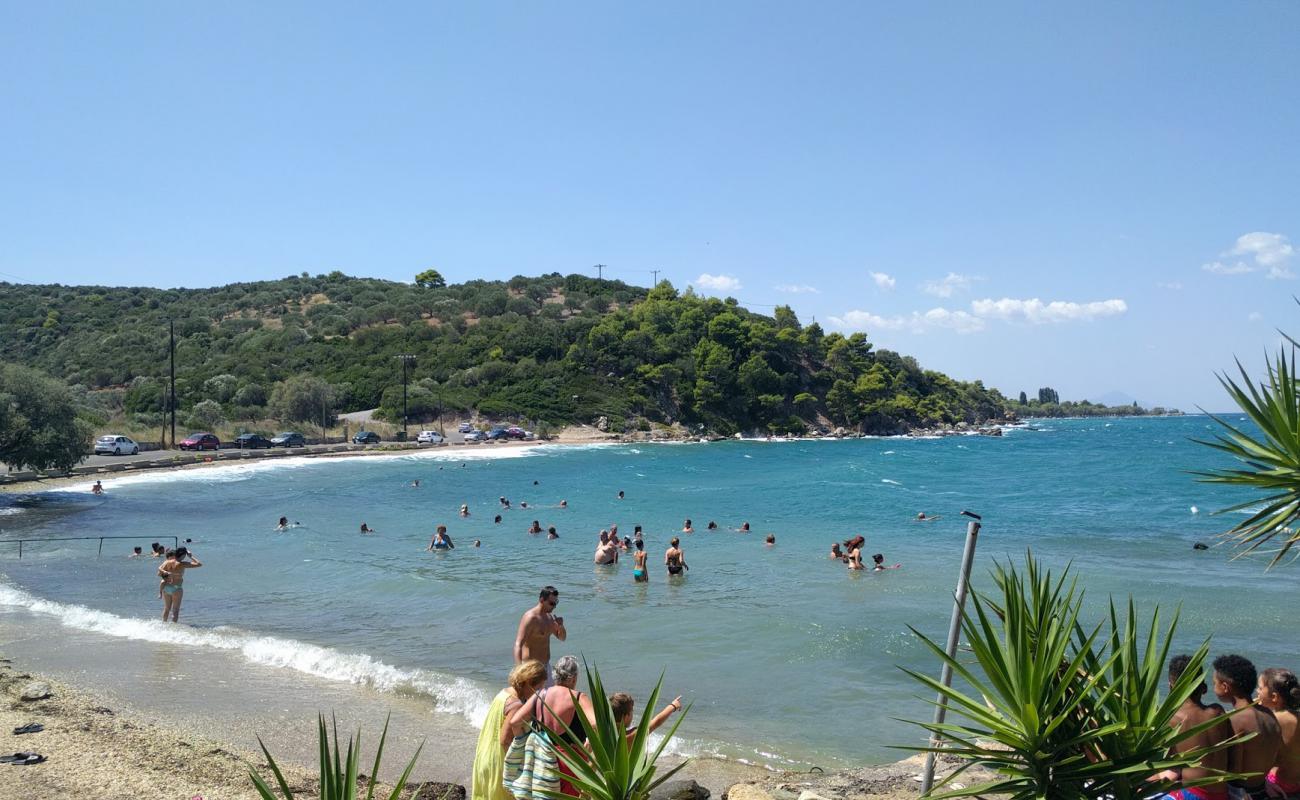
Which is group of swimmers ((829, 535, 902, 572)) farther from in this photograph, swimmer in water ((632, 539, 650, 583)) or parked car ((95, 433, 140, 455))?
parked car ((95, 433, 140, 455))

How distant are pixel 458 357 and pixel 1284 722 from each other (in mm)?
98360

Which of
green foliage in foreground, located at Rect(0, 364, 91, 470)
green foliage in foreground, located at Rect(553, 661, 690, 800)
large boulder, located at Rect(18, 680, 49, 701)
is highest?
green foliage in foreground, located at Rect(0, 364, 91, 470)

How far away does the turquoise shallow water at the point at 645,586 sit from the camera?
11383 mm

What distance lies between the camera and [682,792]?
22.5 ft

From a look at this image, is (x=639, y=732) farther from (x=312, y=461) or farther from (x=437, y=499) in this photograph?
(x=312, y=461)

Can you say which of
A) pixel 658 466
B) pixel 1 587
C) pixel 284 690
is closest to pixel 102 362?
pixel 658 466

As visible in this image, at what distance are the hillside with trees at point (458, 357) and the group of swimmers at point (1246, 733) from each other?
246 feet

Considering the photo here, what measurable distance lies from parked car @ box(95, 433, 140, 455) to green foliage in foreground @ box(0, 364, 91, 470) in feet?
61.9

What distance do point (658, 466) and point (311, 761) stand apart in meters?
52.5

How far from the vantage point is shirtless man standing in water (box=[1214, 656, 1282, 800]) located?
196 inches

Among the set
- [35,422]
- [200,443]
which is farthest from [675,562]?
[200,443]

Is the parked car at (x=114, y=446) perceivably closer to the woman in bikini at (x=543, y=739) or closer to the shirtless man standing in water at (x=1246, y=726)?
the woman in bikini at (x=543, y=739)

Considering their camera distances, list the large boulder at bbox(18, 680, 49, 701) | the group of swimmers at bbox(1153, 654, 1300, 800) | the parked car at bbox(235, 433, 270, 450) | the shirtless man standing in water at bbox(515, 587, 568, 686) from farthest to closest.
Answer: the parked car at bbox(235, 433, 270, 450), the large boulder at bbox(18, 680, 49, 701), the shirtless man standing in water at bbox(515, 587, 568, 686), the group of swimmers at bbox(1153, 654, 1300, 800)

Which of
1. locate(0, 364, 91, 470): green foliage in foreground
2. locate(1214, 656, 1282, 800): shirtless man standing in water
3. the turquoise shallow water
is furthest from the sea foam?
locate(0, 364, 91, 470): green foliage in foreground
